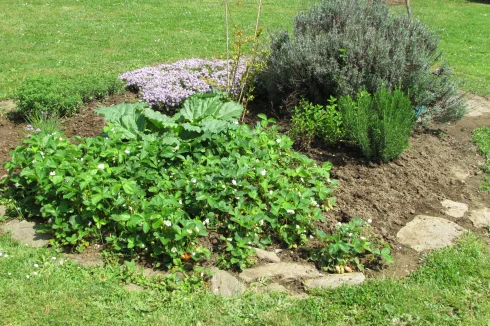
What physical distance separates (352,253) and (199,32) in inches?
325

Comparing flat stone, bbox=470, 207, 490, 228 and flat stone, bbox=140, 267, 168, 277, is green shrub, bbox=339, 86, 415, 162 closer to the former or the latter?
flat stone, bbox=470, 207, 490, 228

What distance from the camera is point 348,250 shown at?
12.0 ft

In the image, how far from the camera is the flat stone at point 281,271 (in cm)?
360

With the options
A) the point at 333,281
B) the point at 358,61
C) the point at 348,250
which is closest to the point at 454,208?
the point at 348,250

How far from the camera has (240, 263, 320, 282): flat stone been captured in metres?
3.60

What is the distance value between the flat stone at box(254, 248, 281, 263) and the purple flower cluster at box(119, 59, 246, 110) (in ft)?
8.34

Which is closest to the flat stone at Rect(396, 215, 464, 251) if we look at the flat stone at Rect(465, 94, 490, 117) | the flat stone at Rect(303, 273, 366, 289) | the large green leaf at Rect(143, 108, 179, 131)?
the flat stone at Rect(303, 273, 366, 289)

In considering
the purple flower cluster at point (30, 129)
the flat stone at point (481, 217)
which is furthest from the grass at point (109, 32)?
the flat stone at point (481, 217)

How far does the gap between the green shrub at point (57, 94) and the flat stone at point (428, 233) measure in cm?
384

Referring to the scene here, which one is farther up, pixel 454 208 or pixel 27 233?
pixel 454 208

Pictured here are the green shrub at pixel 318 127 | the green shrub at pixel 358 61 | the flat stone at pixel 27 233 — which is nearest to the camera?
the flat stone at pixel 27 233

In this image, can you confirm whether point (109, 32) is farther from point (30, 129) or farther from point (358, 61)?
point (358, 61)

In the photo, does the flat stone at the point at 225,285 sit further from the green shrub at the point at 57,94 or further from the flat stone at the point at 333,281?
the green shrub at the point at 57,94

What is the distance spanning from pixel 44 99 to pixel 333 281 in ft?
12.5
